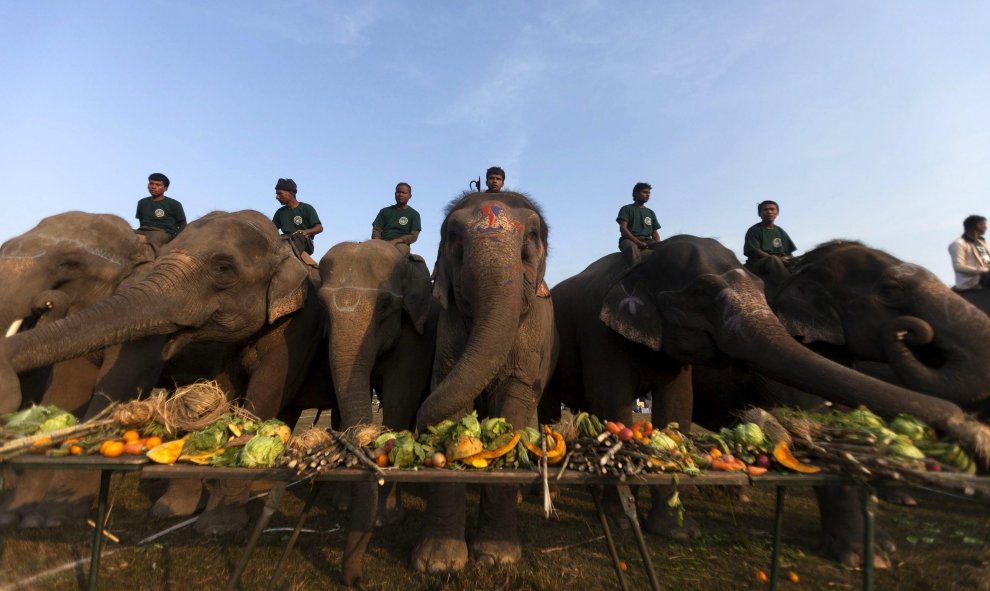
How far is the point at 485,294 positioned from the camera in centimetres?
426

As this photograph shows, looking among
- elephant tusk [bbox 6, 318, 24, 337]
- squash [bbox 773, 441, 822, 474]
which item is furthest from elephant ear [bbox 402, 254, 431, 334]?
elephant tusk [bbox 6, 318, 24, 337]

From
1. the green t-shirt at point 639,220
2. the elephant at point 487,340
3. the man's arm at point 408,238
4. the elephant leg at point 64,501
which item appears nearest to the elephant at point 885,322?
the green t-shirt at point 639,220

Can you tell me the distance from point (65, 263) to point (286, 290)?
2746 millimetres

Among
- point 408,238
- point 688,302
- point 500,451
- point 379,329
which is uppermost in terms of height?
point 408,238

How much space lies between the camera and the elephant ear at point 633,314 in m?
5.41

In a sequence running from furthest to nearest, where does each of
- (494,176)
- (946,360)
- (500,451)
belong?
(494,176) < (946,360) < (500,451)

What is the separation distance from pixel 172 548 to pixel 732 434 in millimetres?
4850

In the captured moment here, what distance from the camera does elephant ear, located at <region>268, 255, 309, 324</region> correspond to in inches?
221

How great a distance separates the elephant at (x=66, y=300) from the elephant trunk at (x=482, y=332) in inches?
137

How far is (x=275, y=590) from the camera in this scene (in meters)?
3.65

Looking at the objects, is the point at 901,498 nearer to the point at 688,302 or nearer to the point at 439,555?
the point at 688,302

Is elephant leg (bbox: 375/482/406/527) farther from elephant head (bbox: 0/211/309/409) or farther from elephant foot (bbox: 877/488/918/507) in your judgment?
elephant foot (bbox: 877/488/918/507)

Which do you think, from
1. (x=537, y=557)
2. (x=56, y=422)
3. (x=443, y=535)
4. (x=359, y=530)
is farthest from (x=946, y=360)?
(x=56, y=422)

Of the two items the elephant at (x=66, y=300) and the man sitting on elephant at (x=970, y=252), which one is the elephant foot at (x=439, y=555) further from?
the man sitting on elephant at (x=970, y=252)
